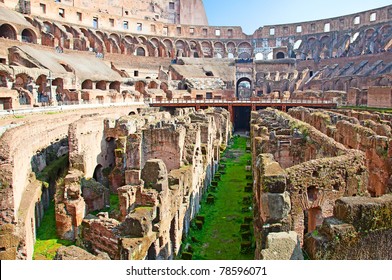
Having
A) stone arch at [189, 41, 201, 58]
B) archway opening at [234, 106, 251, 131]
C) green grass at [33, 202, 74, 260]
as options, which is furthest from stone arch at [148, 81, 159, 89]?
green grass at [33, 202, 74, 260]

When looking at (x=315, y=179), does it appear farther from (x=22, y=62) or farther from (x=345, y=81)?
(x=345, y=81)

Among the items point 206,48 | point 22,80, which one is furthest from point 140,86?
point 206,48

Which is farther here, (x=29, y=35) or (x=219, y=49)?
(x=219, y=49)

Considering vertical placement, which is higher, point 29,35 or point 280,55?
point 29,35

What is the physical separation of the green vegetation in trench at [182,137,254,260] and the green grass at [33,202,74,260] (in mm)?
3709

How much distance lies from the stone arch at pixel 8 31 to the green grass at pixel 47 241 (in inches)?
1565

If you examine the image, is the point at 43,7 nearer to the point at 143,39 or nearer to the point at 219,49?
the point at 143,39

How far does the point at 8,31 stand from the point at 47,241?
42.8 m

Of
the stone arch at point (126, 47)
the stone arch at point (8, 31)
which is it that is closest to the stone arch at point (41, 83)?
the stone arch at point (8, 31)

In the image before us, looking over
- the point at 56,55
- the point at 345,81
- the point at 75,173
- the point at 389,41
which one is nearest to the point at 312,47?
the point at 389,41

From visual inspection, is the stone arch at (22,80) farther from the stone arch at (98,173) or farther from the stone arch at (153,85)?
the stone arch at (153,85)

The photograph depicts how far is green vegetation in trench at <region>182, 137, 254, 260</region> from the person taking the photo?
409 inches

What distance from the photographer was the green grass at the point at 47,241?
1032 cm

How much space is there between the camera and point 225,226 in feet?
41.0
